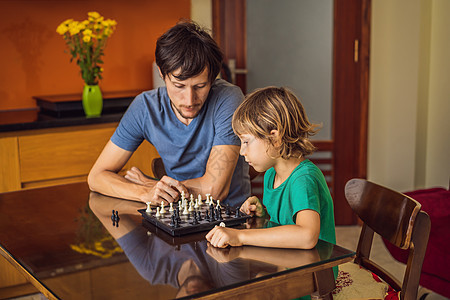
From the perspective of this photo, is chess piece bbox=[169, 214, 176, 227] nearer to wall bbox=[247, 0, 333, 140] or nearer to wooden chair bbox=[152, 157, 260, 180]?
wooden chair bbox=[152, 157, 260, 180]

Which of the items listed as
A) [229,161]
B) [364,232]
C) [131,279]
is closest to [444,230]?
[364,232]

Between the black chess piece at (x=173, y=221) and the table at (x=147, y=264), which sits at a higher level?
the black chess piece at (x=173, y=221)

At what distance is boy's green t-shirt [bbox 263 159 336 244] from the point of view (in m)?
1.42

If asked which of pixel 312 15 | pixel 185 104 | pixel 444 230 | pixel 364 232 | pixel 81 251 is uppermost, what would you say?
pixel 312 15

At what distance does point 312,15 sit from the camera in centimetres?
374

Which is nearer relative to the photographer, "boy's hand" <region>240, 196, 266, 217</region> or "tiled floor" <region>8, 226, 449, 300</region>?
"boy's hand" <region>240, 196, 266, 217</region>

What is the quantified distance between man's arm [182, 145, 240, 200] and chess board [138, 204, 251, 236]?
0.29 metres

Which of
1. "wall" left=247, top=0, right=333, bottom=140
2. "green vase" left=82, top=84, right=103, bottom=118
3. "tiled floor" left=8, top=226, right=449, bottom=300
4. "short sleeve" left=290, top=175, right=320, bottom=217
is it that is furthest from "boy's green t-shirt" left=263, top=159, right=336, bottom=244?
"wall" left=247, top=0, right=333, bottom=140

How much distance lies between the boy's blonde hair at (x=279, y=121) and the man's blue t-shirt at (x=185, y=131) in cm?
41

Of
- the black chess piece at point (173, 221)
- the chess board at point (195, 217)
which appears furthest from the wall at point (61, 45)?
the black chess piece at point (173, 221)

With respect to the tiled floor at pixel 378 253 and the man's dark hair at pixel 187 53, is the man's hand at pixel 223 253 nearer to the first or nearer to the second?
the man's dark hair at pixel 187 53

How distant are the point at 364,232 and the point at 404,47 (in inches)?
85.1

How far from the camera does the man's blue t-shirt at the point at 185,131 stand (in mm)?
2049

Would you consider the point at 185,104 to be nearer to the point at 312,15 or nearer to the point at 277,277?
the point at 277,277
